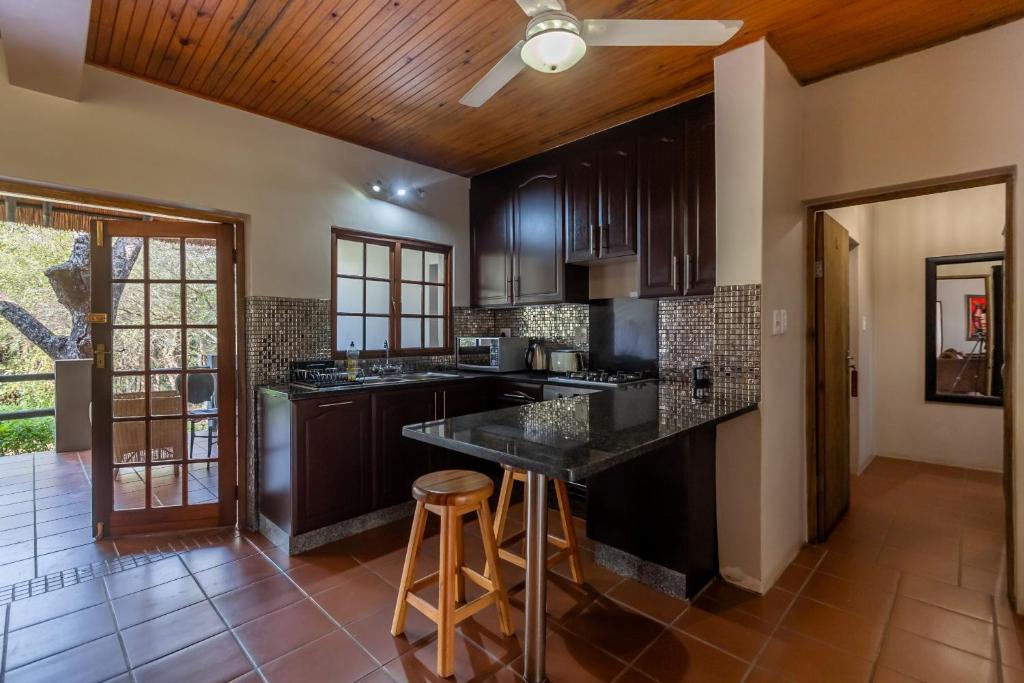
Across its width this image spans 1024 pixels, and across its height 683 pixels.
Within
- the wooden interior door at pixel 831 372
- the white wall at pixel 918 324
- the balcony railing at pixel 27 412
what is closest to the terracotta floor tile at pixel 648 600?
the wooden interior door at pixel 831 372

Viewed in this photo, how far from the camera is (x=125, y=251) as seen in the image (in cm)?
277

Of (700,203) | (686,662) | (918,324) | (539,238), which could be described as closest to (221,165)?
(539,238)

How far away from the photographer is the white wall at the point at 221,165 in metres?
2.29

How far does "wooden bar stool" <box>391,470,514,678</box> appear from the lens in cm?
166

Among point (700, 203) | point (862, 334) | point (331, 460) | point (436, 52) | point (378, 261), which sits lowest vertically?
point (331, 460)

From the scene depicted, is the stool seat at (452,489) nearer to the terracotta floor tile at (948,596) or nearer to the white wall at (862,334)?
the terracotta floor tile at (948,596)

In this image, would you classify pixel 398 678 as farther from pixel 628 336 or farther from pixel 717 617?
pixel 628 336

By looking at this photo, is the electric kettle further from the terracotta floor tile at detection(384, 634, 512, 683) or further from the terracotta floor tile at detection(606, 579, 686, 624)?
the terracotta floor tile at detection(384, 634, 512, 683)

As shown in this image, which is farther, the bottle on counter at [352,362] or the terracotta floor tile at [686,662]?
the bottle on counter at [352,362]

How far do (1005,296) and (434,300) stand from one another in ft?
11.2

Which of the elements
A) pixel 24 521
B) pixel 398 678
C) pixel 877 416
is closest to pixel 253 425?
pixel 24 521

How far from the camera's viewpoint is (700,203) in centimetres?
274

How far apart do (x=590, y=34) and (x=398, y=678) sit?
2.29 m

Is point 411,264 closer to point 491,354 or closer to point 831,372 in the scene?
point 491,354
